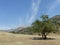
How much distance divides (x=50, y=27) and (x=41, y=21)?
3628mm

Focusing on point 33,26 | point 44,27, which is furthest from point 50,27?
point 33,26

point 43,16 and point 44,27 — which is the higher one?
point 43,16

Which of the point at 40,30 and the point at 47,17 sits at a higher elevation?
the point at 47,17

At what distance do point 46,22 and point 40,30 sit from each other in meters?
3.29

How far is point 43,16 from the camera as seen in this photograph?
187 feet

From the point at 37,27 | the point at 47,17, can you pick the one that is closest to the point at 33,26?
the point at 37,27

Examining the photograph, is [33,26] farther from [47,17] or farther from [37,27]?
[47,17]

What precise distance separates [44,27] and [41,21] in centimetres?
241

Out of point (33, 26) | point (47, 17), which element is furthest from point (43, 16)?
point (33, 26)

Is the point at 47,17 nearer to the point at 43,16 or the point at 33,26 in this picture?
the point at 43,16

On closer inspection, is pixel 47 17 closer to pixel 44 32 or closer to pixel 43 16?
pixel 43 16

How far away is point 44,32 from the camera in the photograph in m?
58.1

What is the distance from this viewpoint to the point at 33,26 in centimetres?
5928

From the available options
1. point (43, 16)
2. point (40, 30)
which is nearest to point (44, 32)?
point (40, 30)
